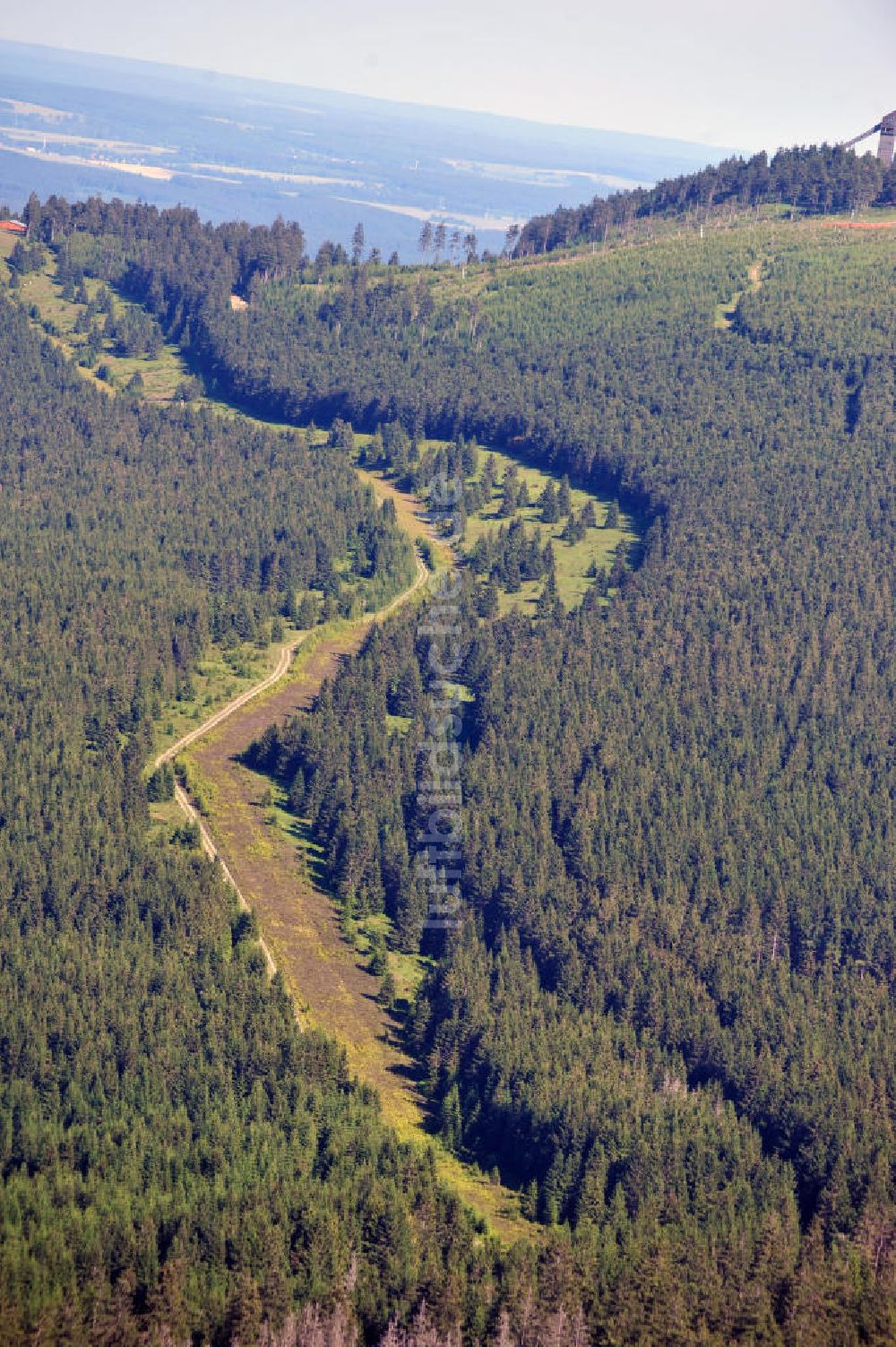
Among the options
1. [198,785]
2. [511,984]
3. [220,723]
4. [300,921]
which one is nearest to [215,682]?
[220,723]

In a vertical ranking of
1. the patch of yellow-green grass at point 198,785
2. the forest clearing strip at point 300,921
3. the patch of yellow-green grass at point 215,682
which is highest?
the patch of yellow-green grass at point 215,682

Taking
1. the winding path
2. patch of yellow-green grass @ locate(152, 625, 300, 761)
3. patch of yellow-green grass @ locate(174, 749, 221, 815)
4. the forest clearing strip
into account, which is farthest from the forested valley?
patch of yellow-green grass @ locate(174, 749, 221, 815)

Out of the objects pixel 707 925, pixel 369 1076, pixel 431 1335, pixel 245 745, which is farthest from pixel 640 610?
pixel 431 1335

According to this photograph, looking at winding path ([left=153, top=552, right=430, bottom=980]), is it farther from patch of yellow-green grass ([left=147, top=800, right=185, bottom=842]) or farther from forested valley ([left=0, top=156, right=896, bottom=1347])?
forested valley ([left=0, top=156, right=896, bottom=1347])

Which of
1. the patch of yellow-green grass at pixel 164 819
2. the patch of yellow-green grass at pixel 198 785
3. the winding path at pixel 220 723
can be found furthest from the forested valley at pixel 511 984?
the patch of yellow-green grass at pixel 198 785

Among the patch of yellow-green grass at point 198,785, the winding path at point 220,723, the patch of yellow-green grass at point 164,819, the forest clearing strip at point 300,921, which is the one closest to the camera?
the forest clearing strip at point 300,921

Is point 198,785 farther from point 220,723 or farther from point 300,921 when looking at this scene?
point 300,921

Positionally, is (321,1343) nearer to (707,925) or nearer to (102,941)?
(102,941)

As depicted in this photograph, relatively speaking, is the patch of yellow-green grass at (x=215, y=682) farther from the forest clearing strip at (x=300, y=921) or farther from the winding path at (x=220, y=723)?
the forest clearing strip at (x=300, y=921)

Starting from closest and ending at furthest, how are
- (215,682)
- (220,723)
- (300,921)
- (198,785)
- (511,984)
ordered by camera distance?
(511,984) < (300,921) < (198,785) < (220,723) < (215,682)

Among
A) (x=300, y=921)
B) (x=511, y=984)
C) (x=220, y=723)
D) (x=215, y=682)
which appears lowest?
(x=300, y=921)

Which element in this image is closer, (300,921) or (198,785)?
(300,921)
